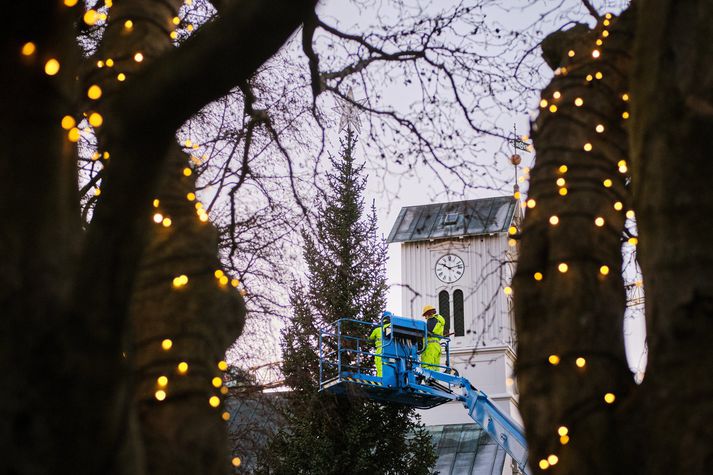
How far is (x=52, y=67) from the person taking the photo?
2.88 m

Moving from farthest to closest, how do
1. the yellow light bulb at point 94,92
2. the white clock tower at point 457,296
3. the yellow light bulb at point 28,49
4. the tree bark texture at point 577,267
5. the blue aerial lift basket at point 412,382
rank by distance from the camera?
the white clock tower at point 457,296
the blue aerial lift basket at point 412,382
the yellow light bulb at point 94,92
the tree bark texture at point 577,267
the yellow light bulb at point 28,49

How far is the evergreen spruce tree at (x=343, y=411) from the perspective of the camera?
65.8 feet

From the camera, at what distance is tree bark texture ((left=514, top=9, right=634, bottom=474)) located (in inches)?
144

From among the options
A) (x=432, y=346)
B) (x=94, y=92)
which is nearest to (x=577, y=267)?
(x=94, y=92)

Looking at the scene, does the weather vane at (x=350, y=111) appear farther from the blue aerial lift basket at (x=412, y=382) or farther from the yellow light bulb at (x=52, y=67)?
the blue aerial lift basket at (x=412, y=382)

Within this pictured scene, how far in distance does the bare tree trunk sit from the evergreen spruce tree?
584 inches

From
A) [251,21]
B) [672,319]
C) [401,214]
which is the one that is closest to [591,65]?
[672,319]

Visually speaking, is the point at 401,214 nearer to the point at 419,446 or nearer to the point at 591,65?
the point at 419,446

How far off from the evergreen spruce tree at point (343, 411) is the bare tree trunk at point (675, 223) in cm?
1484

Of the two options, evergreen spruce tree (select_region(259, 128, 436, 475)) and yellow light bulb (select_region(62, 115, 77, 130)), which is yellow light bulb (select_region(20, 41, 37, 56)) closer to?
yellow light bulb (select_region(62, 115, 77, 130))

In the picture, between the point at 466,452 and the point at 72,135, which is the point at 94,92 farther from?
the point at 466,452

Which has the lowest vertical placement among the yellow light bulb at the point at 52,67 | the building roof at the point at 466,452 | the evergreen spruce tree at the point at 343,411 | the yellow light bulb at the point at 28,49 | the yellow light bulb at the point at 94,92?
the building roof at the point at 466,452

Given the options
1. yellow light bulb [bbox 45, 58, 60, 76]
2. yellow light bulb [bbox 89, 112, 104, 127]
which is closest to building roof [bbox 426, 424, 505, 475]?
yellow light bulb [bbox 89, 112, 104, 127]

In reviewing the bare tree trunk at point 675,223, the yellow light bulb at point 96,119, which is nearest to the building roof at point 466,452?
the yellow light bulb at point 96,119
